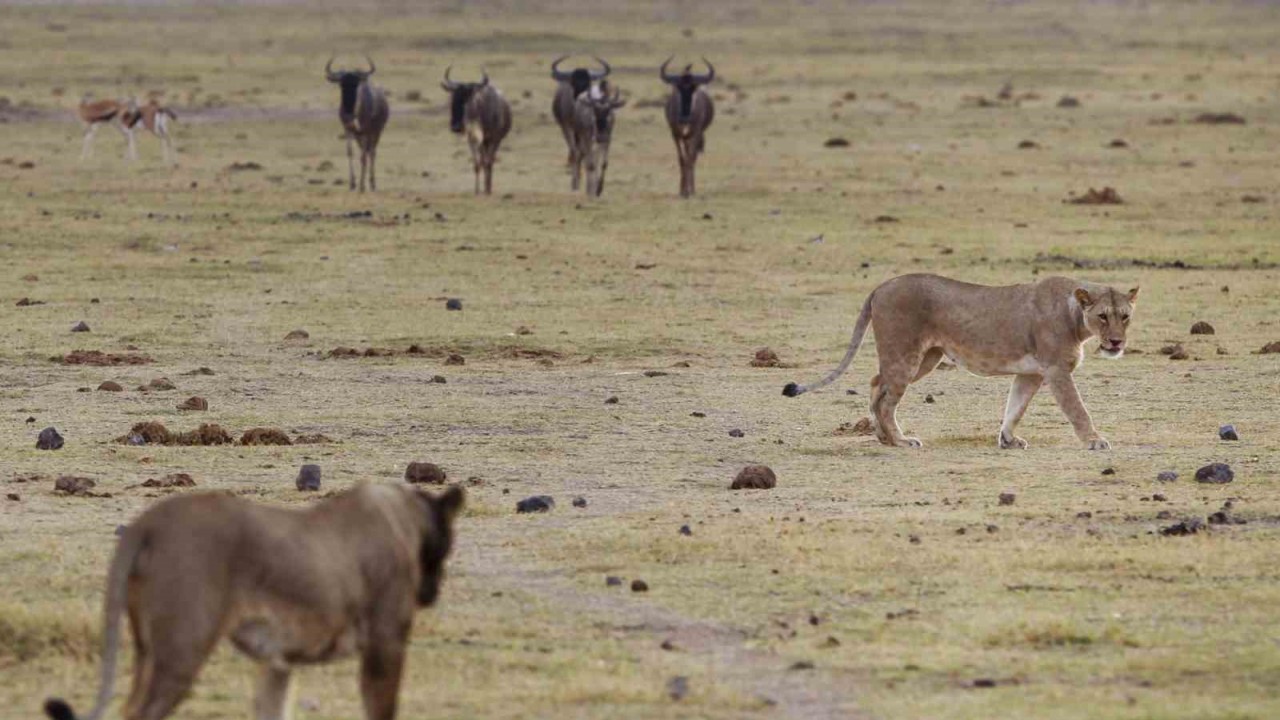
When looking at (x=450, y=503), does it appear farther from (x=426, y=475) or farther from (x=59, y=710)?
(x=426, y=475)

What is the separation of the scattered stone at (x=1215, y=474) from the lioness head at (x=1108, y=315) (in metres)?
1.33

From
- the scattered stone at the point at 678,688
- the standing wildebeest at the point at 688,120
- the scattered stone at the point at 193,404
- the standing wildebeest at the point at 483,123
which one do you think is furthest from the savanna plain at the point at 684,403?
the standing wildebeest at the point at 688,120

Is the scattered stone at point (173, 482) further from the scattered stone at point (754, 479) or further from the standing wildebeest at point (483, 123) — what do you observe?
the standing wildebeest at point (483, 123)

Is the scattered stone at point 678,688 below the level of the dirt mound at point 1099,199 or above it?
below

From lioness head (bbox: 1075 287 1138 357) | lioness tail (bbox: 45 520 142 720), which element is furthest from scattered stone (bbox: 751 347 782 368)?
lioness tail (bbox: 45 520 142 720)

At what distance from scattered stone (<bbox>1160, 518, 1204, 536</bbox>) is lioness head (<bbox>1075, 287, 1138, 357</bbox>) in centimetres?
247

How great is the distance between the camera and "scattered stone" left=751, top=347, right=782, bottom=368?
16359mm

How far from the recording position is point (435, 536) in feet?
20.6

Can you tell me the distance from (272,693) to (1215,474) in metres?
6.20

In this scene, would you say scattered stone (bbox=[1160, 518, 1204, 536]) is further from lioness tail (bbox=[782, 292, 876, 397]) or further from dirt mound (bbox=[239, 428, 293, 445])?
dirt mound (bbox=[239, 428, 293, 445])

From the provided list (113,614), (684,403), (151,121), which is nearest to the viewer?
(113,614)

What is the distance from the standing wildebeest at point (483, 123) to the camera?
99.0 feet

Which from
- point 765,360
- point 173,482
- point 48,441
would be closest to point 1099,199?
point 765,360

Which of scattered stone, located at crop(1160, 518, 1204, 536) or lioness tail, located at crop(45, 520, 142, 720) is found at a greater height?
lioness tail, located at crop(45, 520, 142, 720)
